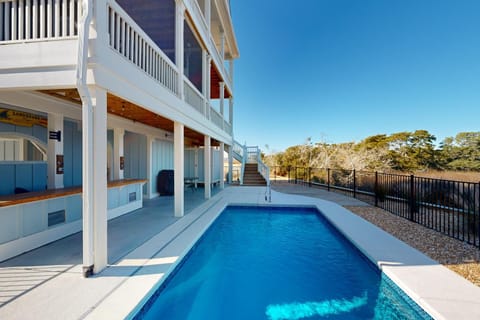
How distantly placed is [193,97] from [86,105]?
4309 mm

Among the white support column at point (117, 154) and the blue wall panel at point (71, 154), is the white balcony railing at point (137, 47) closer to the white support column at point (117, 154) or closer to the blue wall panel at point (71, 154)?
the white support column at point (117, 154)

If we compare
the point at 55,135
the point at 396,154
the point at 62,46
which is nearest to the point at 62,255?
the point at 55,135

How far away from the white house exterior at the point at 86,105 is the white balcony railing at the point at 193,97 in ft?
0.13

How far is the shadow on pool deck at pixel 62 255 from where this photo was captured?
2.58m

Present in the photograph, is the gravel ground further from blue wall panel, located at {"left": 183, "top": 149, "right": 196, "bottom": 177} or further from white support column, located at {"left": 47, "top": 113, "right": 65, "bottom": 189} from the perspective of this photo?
blue wall panel, located at {"left": 183, "top": 149, "right": 196, "bottom": 177}

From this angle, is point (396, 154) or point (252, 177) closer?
point (252, 177)

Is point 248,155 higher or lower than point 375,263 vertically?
higher

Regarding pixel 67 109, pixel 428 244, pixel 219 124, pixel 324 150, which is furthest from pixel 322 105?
pixel 67 109

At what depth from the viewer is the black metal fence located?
4691 millimetres

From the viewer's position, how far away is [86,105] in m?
2.60

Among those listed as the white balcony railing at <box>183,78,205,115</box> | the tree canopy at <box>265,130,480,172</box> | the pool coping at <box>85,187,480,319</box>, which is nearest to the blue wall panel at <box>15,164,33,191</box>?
the pool coping at <box>85,187,480,319</box>

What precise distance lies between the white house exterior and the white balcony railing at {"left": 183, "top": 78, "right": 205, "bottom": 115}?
0.13 feet

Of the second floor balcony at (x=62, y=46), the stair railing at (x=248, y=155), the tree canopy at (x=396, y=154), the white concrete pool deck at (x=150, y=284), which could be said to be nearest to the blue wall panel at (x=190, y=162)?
the stair railing at (x=248, y=155)

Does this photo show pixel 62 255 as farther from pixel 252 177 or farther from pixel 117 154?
pixel 252 177
